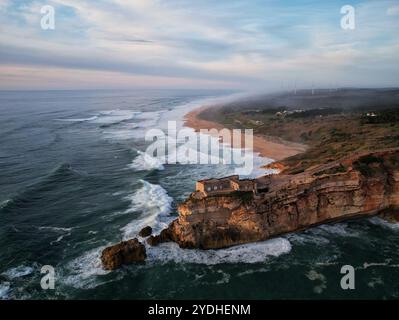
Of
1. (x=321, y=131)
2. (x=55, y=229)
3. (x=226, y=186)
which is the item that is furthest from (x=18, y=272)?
(x=321, y=131)

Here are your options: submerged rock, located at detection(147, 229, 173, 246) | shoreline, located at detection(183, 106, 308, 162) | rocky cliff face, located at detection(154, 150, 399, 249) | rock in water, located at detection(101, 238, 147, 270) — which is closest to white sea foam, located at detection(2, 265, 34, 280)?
rock in water, located at detection(101, 238, 147, 270)

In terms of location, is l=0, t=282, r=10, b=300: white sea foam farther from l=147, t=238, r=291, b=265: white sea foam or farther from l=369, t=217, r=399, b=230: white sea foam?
l=369, t=217, r=399, b=230: white sea foam

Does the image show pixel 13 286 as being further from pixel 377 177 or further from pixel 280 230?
pixel 377 177

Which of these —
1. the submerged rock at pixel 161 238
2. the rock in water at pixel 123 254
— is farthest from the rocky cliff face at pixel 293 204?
the rock in water at pixel 123 254

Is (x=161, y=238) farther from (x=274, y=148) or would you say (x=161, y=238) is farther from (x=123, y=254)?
(x=274, y=148)

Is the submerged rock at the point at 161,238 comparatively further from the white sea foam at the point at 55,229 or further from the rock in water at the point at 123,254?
the white sea foam at the point at 55,229
